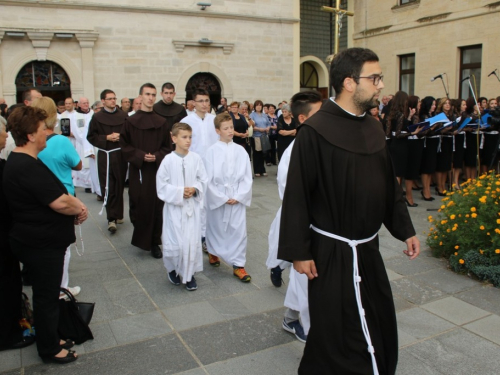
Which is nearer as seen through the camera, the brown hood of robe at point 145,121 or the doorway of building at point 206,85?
the brown hood of robe at point 145,121

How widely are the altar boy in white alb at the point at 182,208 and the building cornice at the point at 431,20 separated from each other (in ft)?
47.3

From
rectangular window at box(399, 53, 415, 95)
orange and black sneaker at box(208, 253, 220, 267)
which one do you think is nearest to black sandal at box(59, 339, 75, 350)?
orange and black sneaker at box(208, 253, 220, 267)

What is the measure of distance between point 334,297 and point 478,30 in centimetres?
1638

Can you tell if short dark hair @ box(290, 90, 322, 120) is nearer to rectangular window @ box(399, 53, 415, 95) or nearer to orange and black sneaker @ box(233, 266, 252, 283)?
orange and black sneaker @ box(233, 266, 252, 283)

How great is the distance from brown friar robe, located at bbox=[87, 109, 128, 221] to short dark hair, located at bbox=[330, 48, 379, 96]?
5098mm

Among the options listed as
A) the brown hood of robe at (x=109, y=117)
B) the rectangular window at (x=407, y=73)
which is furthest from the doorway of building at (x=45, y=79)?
the rectangular window at (x=407, y=73)

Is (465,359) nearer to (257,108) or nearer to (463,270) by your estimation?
(463,270)

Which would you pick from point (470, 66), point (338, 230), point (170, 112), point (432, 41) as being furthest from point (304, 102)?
point (432, 41)

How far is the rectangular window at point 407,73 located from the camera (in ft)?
62.7

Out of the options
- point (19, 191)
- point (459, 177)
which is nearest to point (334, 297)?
point (19, 191)

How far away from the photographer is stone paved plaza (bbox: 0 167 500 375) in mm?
3475

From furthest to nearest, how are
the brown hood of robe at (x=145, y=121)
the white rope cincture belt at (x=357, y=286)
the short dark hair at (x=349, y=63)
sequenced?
1. the brown hood of robe at (x=145, y=121)
2. the short dark hair at (x=349, y=63)
3. the white rope cincture belt at (x=357, y=286)

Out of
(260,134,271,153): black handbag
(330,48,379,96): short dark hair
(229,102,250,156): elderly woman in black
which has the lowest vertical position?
(260,134,271,153): black handbag

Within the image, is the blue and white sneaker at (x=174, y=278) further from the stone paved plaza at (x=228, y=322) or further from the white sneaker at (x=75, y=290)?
the white sneaker at (x=75, y=290)
